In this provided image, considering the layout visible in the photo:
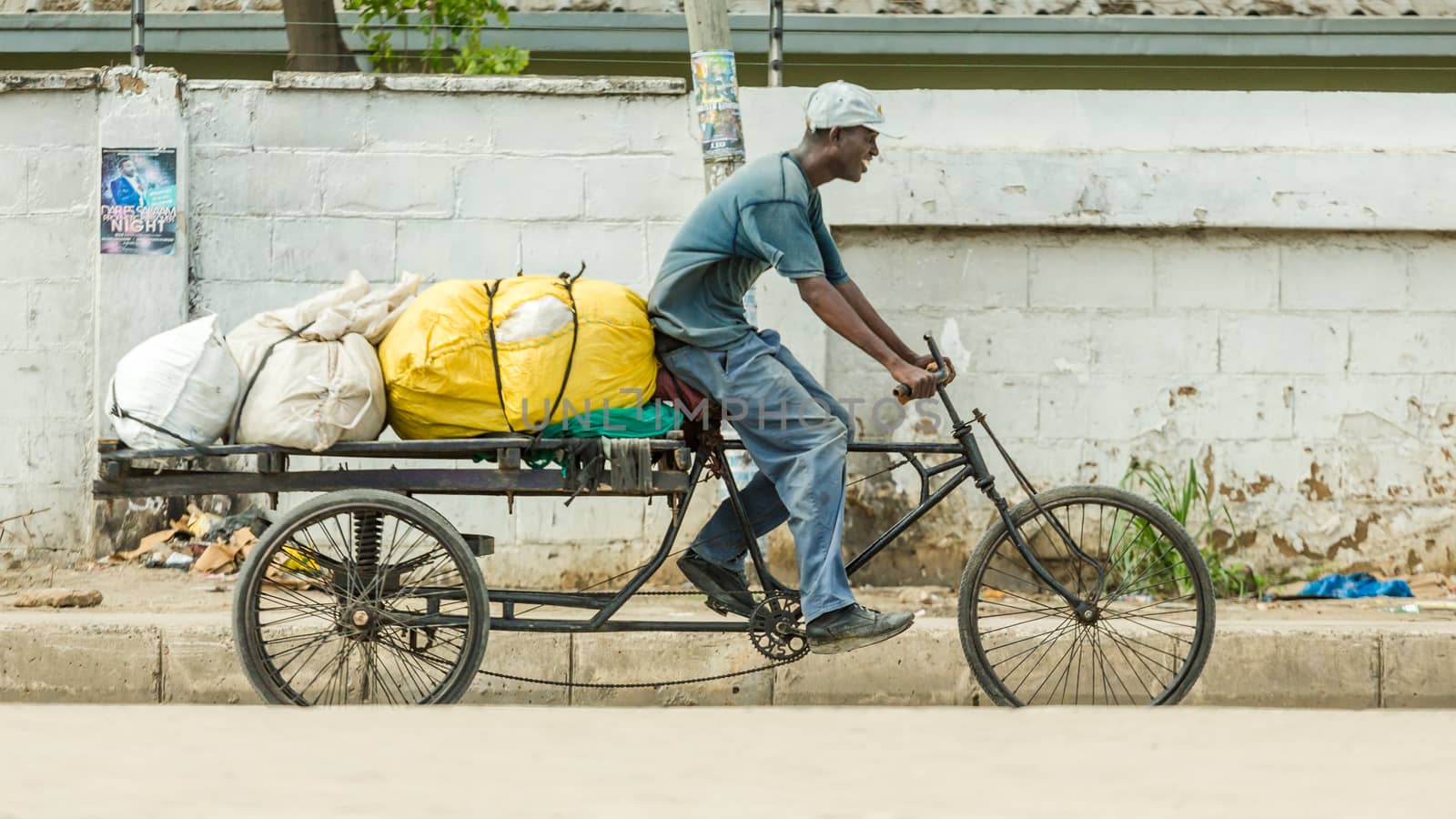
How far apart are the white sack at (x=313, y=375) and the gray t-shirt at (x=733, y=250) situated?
83cm

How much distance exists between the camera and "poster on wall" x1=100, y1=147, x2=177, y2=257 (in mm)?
6172

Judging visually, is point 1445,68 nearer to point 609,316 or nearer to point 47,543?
point 609,316

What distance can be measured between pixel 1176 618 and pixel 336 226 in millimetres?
3747

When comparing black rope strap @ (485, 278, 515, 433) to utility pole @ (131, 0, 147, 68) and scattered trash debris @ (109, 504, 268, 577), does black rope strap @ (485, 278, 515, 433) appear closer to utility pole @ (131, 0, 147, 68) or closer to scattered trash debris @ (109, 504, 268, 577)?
scattered trash debris @ (109, 504, 268, 577)

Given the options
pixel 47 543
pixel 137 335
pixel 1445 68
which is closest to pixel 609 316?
pixel 137 335

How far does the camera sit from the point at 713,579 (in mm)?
4402

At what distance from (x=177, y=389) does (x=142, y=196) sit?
2.54 m

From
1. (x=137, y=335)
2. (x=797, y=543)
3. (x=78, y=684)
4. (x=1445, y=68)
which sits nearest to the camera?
(x=797, y=543)

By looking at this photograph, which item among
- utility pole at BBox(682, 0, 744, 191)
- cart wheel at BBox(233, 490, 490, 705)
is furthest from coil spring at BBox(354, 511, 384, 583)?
utility pole at BBox(682, 0, 744, 191)

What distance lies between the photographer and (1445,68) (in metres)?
9.04

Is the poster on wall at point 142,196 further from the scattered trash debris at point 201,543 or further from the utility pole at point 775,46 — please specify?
the utility pole at point 775,46

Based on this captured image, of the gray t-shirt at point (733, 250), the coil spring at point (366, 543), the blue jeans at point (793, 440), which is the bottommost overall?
the coil spring at point (366, 543)

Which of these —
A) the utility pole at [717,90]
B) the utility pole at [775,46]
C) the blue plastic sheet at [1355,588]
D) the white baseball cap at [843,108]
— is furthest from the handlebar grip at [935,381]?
the blue plastic sheet at [1355,588]

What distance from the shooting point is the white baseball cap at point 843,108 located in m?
4.13
